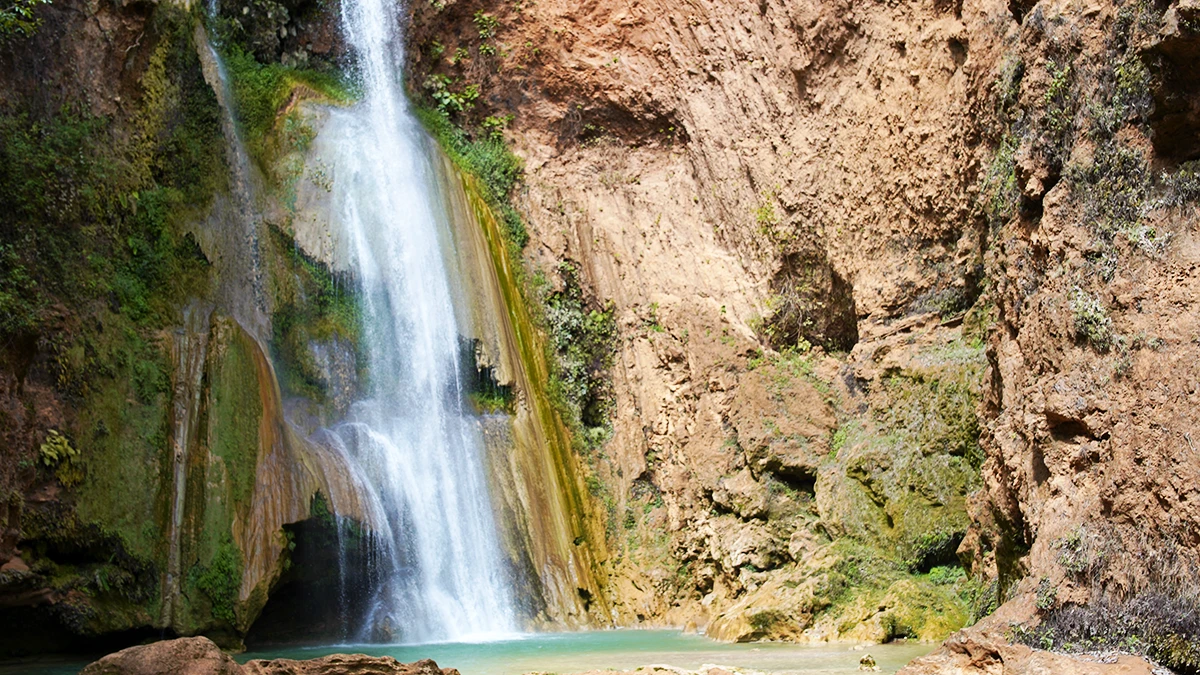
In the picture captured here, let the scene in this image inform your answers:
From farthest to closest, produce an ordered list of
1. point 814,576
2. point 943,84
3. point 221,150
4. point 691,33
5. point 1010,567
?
point 691,33
point 221,150
point 943,84
point 814,576
point 1010,567

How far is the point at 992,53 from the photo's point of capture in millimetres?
14211

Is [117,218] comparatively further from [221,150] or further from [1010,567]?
[1010,567]

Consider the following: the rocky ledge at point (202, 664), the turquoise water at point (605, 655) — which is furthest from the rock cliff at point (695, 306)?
the rocky ledge at point (202, 664)

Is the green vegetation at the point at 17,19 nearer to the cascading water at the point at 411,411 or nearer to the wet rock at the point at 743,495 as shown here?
the cascading water at the point at 411,411

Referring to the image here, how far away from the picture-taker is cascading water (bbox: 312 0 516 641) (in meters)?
14.7

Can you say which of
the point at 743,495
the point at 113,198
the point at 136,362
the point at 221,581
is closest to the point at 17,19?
the point at 113,198

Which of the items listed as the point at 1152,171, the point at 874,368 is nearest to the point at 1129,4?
the point at 1152,171

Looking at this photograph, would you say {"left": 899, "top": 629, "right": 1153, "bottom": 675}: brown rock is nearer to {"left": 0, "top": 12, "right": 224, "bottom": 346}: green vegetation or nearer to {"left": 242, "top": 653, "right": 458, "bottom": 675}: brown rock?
{"left": 242, "top": 653, "right": 458, "bottom": 675}: brown rock

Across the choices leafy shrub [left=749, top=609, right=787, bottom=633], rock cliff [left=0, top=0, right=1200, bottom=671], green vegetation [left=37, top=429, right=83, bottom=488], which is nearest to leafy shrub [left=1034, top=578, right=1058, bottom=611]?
rock cliff [left=0, top=0, right=1200, bottom=671]

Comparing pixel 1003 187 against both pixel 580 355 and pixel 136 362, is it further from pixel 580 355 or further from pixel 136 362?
pixel 136 362

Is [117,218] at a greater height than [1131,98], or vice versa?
[117,218]

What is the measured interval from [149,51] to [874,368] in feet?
38.2

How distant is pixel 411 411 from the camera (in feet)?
54.1

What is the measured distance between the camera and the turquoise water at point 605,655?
1034 cm
